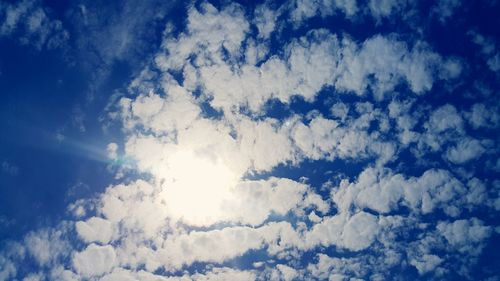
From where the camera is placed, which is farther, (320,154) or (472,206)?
(472,206)

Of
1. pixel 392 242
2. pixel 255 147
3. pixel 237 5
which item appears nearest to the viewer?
pixel 237 5

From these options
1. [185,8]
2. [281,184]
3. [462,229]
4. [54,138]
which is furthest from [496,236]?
[54,138]

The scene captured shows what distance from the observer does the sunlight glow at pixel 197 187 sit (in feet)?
23.6

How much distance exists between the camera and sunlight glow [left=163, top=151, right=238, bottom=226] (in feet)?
23.6

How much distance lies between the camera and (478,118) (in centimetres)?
662

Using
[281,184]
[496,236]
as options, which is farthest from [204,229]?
[496,236]

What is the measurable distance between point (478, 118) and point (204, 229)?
5940mm

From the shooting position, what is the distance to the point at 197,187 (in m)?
7.35

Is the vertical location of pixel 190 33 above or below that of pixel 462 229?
above

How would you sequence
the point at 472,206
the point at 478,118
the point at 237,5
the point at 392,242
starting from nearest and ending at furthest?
the point at 237,5 < the point at 478,118 < the point at 472,206 < the point at 392,242

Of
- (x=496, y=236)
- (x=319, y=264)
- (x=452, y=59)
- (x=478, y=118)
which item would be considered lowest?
(x=319, y=264)

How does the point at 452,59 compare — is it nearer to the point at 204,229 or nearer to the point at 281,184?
the point at 281,184

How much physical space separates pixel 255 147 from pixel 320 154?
133cm

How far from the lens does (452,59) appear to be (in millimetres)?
6066
